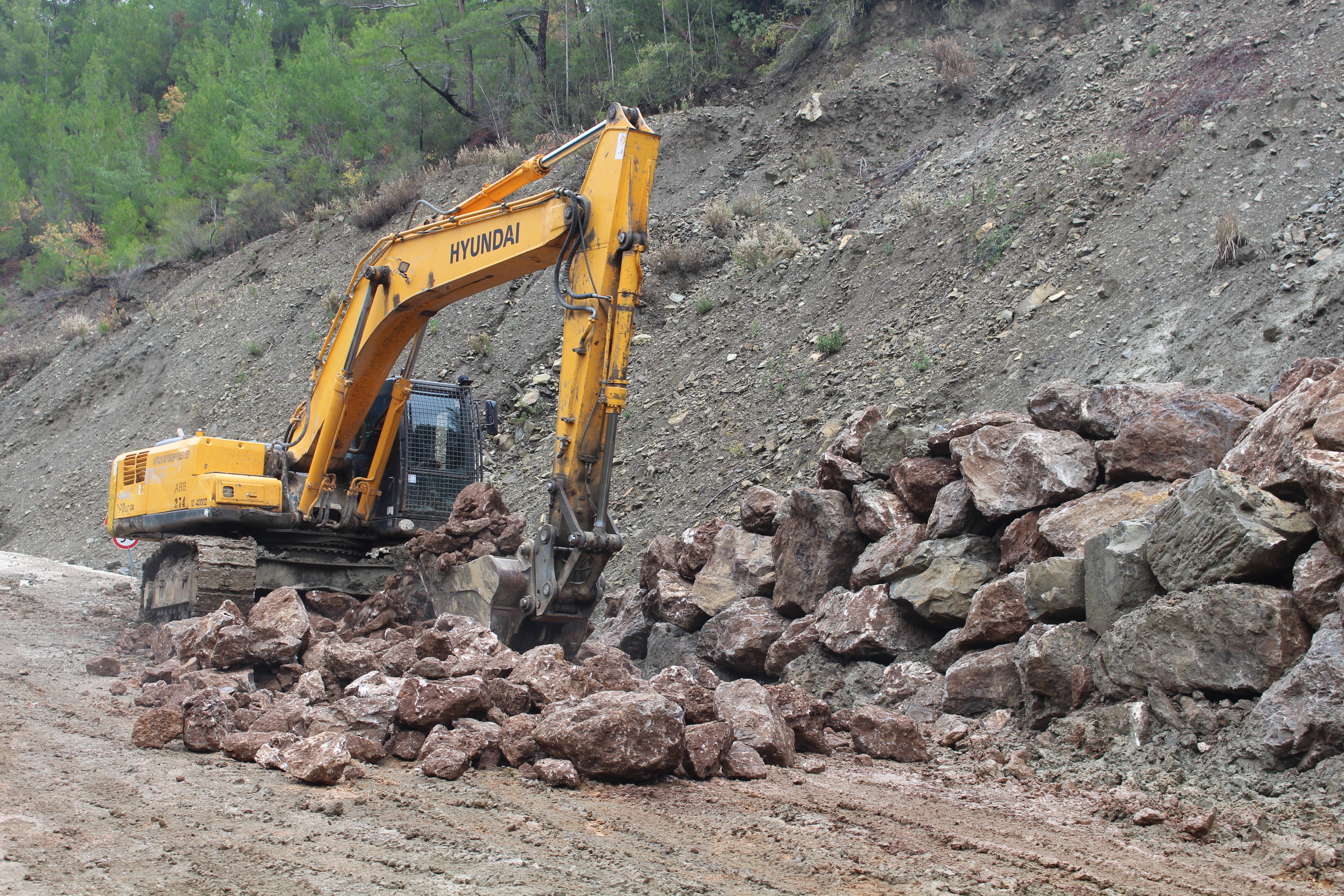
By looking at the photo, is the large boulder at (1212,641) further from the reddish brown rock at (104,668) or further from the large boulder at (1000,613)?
the reddish brown rock at (104,668)

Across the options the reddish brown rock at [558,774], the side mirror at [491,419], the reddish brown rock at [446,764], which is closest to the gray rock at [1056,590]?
the reddish brown rock at [558,774]

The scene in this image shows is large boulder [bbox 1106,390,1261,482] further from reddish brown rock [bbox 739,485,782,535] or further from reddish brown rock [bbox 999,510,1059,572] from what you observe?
reddish brown rock [bbox 739,485,782,535]

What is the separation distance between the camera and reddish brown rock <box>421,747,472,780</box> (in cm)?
452

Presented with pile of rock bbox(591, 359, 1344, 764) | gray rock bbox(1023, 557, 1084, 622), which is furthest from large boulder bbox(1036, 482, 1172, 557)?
gray rock bbox(1023, 557, 1084, 622)

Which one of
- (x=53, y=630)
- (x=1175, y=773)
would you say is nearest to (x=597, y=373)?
(x=1175, y=773)

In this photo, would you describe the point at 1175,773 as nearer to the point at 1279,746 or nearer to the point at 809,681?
the point at 1279,746

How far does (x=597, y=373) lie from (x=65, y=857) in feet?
13.8

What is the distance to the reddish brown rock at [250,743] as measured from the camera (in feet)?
15.2

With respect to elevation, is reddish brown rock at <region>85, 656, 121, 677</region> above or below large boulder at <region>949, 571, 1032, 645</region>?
below

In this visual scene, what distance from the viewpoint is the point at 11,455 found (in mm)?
23703

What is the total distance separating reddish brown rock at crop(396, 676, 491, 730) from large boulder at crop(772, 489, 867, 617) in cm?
310

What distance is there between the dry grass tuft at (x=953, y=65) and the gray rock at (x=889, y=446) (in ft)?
35.8

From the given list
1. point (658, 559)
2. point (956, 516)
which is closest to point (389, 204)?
point (658, 559)

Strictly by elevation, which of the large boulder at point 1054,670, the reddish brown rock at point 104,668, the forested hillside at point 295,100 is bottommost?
the reddish brown rock at point 104,668
